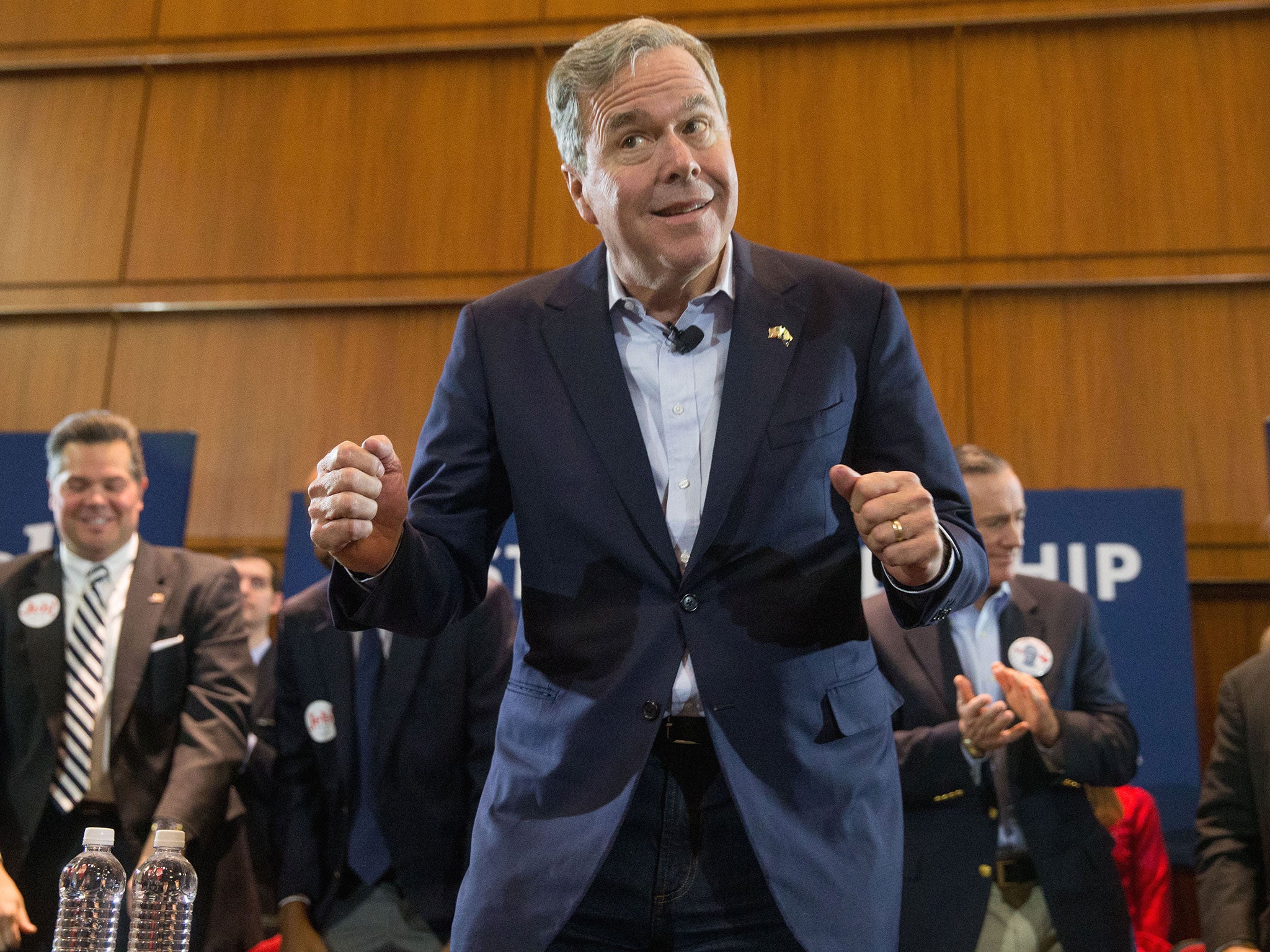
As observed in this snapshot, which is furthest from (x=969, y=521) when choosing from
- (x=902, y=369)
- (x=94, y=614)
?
(x=94, y=614)

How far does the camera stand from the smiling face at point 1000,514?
10.7ft

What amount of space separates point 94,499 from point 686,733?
284 centimetres

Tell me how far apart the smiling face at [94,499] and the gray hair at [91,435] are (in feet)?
0.05

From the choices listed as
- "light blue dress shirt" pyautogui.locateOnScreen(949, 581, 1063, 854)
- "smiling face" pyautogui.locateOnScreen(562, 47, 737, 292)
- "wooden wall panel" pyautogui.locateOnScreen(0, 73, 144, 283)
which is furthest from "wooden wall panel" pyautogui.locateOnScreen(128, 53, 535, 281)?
"smiling face" pyautogui.locateOnScreen(562, 47, 737, 292)

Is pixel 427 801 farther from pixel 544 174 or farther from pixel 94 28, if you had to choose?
pixel 94 28

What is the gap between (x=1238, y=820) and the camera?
286 cm

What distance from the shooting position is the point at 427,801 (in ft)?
9.73

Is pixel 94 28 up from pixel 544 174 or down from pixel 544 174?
up

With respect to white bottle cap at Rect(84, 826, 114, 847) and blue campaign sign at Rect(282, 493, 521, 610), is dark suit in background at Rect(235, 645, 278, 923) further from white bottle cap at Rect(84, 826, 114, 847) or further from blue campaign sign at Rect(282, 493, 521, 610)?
white bottle cap at Rect(84, 826, 114, 847)

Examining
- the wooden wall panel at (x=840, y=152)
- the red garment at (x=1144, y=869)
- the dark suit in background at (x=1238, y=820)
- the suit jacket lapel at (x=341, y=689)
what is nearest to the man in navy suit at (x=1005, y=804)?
the dark suit in background at (x=1238, y=820)

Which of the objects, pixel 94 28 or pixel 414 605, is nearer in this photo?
pixel 414 605

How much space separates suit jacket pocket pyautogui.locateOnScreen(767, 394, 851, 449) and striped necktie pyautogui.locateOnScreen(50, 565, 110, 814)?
2.62 metres

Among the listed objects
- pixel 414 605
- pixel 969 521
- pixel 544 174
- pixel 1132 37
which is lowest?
pixel 414 605

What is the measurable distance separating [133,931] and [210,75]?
430 centimetres
